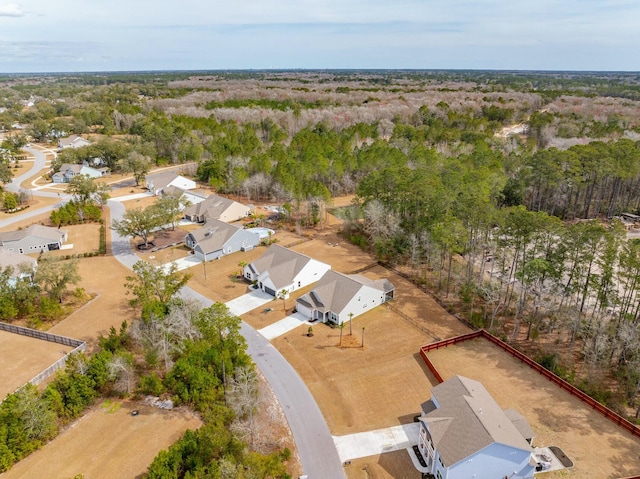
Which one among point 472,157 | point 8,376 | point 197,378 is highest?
point 472,157

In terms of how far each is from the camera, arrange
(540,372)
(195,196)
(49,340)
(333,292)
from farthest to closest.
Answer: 1. (195,196)
2. (333,292)
3. (49,340)
4. (540,372)

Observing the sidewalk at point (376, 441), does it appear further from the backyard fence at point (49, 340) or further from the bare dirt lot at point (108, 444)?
the backyard fence at point (49, 340)

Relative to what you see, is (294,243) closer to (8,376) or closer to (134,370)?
(134,370)

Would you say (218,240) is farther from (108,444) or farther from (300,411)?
(108,444)

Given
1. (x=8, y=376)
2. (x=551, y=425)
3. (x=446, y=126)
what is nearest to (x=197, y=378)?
(x=8, y=376)

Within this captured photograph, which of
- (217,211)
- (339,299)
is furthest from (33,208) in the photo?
(339,299)

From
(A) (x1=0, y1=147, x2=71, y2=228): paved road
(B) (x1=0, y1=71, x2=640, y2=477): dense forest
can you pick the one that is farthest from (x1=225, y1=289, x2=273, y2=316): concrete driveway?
(A) (x1=0, y1=147, x2=71, y2=228): paved road

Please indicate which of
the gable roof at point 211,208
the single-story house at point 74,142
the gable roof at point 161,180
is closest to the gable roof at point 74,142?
the single-story house at point 74,142
